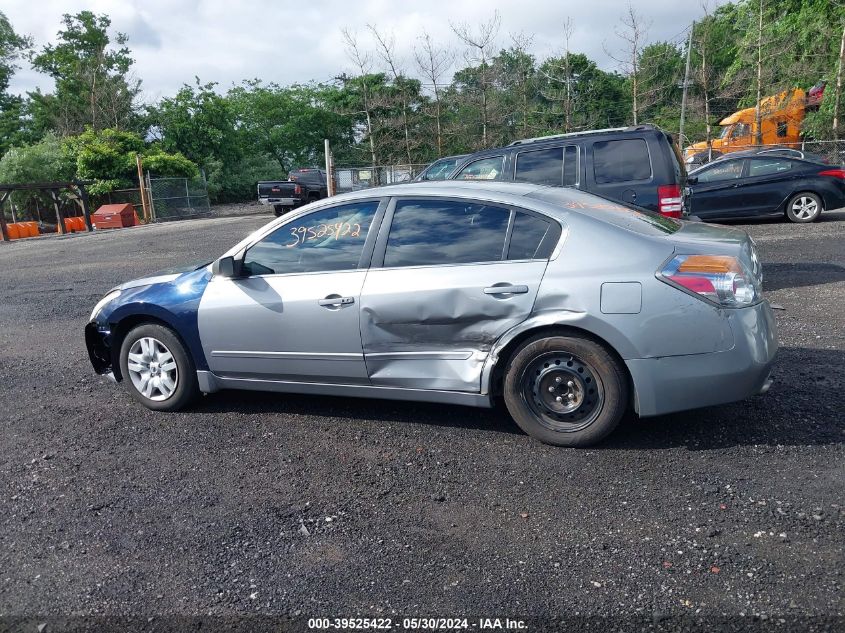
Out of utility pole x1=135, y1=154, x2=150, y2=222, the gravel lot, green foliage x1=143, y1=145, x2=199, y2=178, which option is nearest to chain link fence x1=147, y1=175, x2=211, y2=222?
utility pole x1=135, y1=154, x2=150, y2=222

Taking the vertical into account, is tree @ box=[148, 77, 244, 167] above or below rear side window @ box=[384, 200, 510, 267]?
above

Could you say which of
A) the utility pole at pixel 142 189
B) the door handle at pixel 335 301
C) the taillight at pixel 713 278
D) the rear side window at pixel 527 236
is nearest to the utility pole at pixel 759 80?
the utility pole at pixel 142 189

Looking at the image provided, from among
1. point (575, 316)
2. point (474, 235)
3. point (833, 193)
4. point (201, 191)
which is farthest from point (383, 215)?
point (201, 191)

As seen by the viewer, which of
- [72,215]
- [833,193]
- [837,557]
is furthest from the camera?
[72,215]

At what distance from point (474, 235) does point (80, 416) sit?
3.26 m

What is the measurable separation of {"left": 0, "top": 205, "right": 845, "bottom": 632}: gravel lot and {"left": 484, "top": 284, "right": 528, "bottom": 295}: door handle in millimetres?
958

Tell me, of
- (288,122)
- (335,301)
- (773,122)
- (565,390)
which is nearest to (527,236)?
(565,390)

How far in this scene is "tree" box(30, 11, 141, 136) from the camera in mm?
40688

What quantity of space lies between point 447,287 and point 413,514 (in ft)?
4.64

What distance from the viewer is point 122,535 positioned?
11.6 feet

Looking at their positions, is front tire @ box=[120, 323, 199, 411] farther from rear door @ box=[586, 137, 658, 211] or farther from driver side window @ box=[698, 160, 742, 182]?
driver side window @ box=[698, 160, 742, 182]

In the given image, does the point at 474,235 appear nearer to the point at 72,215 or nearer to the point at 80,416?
the point at 80,416

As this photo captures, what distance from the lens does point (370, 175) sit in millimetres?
28672

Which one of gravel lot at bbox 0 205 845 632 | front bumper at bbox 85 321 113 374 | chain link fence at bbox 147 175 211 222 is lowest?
gravel lot at bbox 0 205 845 632
